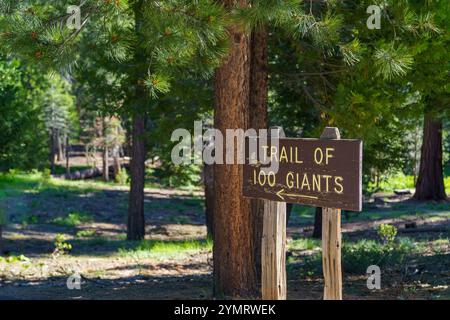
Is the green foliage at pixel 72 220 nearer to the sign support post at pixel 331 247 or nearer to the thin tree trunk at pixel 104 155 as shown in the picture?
the thin tree trunk at pixel 104 155

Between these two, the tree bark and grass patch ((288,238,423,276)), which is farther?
the tree bark

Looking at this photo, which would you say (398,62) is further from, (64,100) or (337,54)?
(64,100)

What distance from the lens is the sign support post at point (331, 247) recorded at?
601 cm

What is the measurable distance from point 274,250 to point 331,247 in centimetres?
61

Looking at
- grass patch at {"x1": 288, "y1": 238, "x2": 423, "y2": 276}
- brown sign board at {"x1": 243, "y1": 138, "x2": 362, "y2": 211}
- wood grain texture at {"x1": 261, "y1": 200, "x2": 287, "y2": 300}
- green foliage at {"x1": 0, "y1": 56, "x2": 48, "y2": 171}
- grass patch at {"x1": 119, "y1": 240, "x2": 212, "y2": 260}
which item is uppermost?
green foliage at {"x1": 0, "y1": 56, "x2": 48, "y2": 171}

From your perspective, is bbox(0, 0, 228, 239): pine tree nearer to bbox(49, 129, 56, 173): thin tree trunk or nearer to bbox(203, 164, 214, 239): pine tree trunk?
bbox(203, 164, 214, 239): pine tree trunk

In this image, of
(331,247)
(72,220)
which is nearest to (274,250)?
(331,247)

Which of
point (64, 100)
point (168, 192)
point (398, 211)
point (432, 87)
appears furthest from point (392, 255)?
point (64, 100)

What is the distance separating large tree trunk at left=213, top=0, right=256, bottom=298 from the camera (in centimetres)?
896

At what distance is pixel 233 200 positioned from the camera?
9.00 metres

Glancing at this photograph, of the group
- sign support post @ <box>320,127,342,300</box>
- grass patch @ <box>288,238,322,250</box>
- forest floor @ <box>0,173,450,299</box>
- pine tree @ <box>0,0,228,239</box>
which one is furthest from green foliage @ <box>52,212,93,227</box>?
sign support post @ <box>320,127,342,300</box>

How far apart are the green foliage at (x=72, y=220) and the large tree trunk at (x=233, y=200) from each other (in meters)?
15.7

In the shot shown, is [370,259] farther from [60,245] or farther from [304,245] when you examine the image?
[60,245]

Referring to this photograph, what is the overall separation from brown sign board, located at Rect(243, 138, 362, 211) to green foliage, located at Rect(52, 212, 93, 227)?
1850 centimetres
